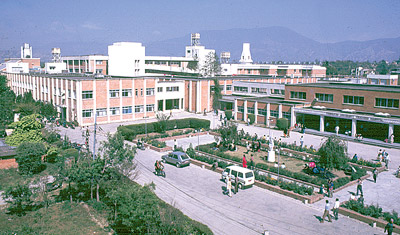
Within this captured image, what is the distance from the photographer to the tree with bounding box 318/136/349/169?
25609mm

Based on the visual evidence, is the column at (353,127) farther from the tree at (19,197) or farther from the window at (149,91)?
the tree at (19,197)

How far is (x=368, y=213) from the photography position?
19.5 m

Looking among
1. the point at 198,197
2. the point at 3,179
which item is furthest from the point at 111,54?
the point at 198,197

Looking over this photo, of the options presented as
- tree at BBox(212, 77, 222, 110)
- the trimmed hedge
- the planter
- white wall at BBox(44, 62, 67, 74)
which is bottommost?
the planter

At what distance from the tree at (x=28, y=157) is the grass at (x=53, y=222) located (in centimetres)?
666

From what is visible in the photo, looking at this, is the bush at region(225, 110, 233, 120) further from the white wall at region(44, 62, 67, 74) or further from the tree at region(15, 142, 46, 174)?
the white wall at region(44, 62, 67, 74)

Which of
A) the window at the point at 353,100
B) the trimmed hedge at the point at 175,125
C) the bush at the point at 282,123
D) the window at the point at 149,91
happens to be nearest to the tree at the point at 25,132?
the trimmed hedge at the point at 175,125

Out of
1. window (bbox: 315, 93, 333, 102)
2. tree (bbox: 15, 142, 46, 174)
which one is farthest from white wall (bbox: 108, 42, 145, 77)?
tree (bbox: 15, 142, 46, 174)

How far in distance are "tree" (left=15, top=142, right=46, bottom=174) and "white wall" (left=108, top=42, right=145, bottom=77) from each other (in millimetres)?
41689

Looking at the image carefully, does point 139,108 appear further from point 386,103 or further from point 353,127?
point 386,103

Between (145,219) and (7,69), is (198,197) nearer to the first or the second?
(145,219)

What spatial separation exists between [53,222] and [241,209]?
10.7 m

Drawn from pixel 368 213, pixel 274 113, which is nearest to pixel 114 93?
pixel 274 113

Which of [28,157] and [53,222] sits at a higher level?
[28,157]
